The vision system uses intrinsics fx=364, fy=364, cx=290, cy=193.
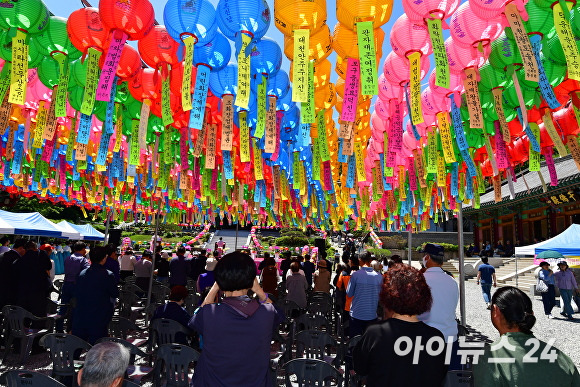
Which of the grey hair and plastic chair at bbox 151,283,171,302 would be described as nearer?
the grey hair

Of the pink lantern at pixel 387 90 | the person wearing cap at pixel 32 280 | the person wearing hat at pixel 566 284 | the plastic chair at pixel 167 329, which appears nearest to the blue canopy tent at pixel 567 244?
the person wearing hat at pixel 566 284

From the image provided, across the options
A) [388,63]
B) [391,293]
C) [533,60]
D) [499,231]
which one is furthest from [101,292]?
[499,231]

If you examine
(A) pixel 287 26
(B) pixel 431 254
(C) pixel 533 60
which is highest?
(A) pixel 287 26

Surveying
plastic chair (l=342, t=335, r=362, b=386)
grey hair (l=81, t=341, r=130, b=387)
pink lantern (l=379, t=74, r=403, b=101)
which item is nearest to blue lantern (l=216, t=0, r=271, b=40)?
pink lantern (l=379, t=74, r=403, b=101)

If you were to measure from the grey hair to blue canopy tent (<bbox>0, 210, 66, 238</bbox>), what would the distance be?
37.8 feet

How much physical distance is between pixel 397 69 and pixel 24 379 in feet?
13.4

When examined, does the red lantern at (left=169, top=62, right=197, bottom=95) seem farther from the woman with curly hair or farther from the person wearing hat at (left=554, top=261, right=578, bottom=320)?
the person wearing hat at (left=554, top=261, right=578, bottom=320)

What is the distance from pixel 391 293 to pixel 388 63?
262 centimetres

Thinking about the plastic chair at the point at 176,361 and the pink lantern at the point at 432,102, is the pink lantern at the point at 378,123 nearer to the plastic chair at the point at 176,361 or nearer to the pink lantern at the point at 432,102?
the pink lantern at the point at 432,102

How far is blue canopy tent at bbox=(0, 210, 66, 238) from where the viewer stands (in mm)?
11070

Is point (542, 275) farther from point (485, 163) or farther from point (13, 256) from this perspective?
point (13, 256)

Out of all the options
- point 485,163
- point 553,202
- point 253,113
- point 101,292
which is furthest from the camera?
point 553,202

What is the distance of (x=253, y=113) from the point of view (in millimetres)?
4684

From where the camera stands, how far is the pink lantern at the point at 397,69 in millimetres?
3697
